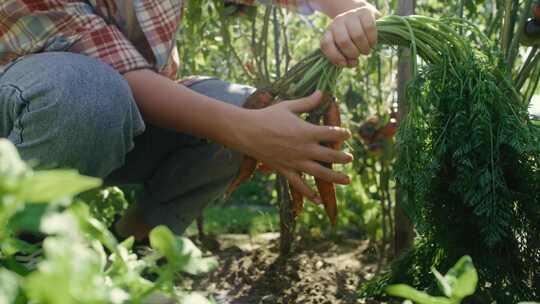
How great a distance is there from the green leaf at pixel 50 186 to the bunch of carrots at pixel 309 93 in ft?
3.39

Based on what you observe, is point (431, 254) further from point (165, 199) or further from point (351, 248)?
point (351, 248)

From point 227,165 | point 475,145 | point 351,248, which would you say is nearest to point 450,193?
point 475,145

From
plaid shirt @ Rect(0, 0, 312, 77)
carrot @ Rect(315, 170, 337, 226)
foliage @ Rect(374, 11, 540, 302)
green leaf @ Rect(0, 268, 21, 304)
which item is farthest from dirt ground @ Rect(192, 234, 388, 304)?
green leaf @ Rect(0, 268, 21, 304)

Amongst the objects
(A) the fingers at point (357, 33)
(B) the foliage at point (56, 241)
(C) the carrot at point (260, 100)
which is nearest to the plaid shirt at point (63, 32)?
(C) the carrot at point (260, 100)

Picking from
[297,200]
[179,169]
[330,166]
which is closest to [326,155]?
[330,166]

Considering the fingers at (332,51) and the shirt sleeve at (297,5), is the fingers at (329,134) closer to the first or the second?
the fingers at (332,51)

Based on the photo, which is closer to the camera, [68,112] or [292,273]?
[68,112]

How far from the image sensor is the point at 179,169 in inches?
71.6

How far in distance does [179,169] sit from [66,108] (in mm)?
554

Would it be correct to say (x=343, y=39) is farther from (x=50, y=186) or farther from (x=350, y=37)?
(x=50, y=186)

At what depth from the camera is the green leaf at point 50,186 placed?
0.41 metres

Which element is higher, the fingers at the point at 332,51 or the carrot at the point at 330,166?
the fingers at the point at 332,51

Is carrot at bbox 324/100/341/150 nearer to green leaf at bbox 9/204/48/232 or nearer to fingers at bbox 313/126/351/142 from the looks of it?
fingers at bbox 313/126/351/142

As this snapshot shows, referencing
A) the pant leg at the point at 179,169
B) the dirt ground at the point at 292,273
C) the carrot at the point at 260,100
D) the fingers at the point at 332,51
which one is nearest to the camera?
the fingers at the point at 332,51
